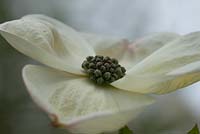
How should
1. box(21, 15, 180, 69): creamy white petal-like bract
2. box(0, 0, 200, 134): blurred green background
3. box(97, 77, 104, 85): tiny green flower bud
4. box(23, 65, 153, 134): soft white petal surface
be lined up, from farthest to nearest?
box(0, 0, 200, 134): blurred green background
box(21, 15, 180, 69): creamy white petal-like bract
box(97, 77, 104, 85): tiny green flower bud
box(23, 65, 153, 134): soft white petal surface

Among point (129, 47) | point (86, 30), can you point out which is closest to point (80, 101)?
point (129, 47)

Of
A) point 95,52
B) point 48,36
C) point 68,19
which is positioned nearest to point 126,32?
point 68,19

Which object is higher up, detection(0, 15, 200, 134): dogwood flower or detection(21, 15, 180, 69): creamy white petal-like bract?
detection(21, 15, 180, 69): creamy white petal-like bract

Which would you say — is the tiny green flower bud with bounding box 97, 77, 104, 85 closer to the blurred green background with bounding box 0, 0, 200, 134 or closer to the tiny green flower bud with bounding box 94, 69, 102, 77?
the tiny green flower bud with bounding box 94, 69, 102, 77

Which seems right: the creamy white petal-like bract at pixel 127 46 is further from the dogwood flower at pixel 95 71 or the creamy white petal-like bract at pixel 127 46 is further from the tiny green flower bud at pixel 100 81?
the tiny green flower bud at pixel 100 81

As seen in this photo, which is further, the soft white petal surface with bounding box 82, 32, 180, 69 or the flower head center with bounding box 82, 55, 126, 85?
the soft white petal surface with bounding box 82, 32, 180, 69

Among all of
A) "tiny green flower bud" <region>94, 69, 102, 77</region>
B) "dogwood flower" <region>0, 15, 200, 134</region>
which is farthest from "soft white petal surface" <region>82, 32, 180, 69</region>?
"tiny green flower bud" <region>94, 69, 102, 77</region>

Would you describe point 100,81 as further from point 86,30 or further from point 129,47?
point 86,30

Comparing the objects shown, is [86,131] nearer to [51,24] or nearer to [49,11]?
[51,24]

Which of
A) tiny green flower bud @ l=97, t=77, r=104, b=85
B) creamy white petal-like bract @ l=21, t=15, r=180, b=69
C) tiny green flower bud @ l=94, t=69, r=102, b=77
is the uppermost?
creamy white petal-like bract @ l=21, t=15, r=180, b=69
